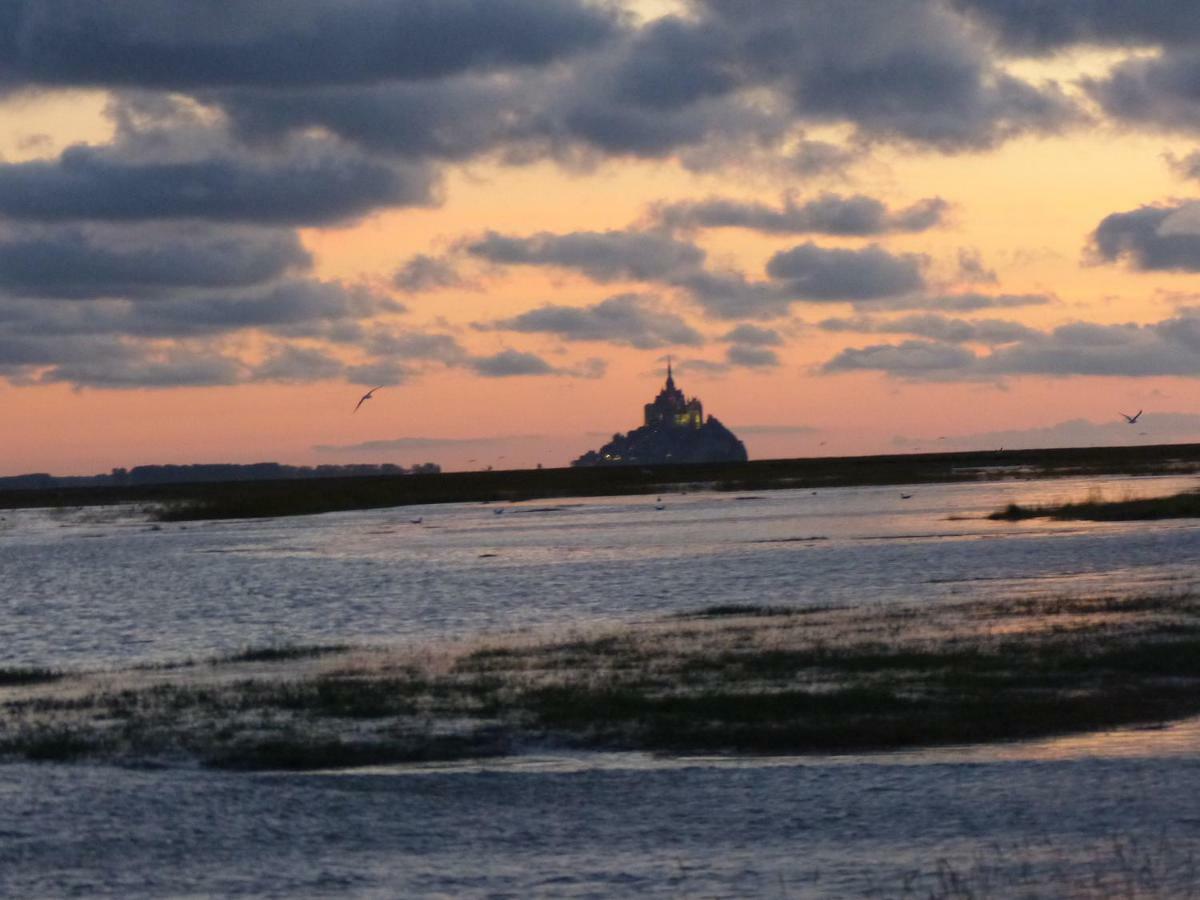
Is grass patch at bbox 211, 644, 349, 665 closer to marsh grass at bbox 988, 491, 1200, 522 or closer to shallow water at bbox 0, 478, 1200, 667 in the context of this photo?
shallow water at bbox 0, 478, 1200, 667

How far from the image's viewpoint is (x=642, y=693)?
85.9ft

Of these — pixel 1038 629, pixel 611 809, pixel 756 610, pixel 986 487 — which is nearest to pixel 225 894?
pixel 611 809

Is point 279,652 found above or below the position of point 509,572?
below

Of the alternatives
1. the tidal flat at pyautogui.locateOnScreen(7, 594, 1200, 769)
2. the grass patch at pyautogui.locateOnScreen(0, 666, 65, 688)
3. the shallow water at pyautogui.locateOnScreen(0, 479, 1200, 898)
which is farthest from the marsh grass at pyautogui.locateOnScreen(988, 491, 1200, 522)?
the grass patch at pyautogui.locateOnScreen(0, 666, 65, 688)

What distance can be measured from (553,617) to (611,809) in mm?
23039

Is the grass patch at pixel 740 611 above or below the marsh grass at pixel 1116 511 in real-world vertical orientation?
below

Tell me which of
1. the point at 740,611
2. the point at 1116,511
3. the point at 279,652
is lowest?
the point at 279,652

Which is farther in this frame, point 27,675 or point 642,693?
point 27,675

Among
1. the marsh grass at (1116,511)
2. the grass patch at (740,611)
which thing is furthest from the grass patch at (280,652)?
the marsh grass at (1116,511)

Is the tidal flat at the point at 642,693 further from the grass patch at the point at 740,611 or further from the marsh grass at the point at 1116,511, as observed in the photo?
the marsh grass at the point at 1116,511

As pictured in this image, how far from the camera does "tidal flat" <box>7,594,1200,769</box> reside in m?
22.5

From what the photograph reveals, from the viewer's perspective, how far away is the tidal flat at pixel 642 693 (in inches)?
885

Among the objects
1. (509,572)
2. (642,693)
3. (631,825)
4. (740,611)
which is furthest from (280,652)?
(509,572)

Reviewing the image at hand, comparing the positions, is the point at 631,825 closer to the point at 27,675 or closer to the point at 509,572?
the point at 27,675
